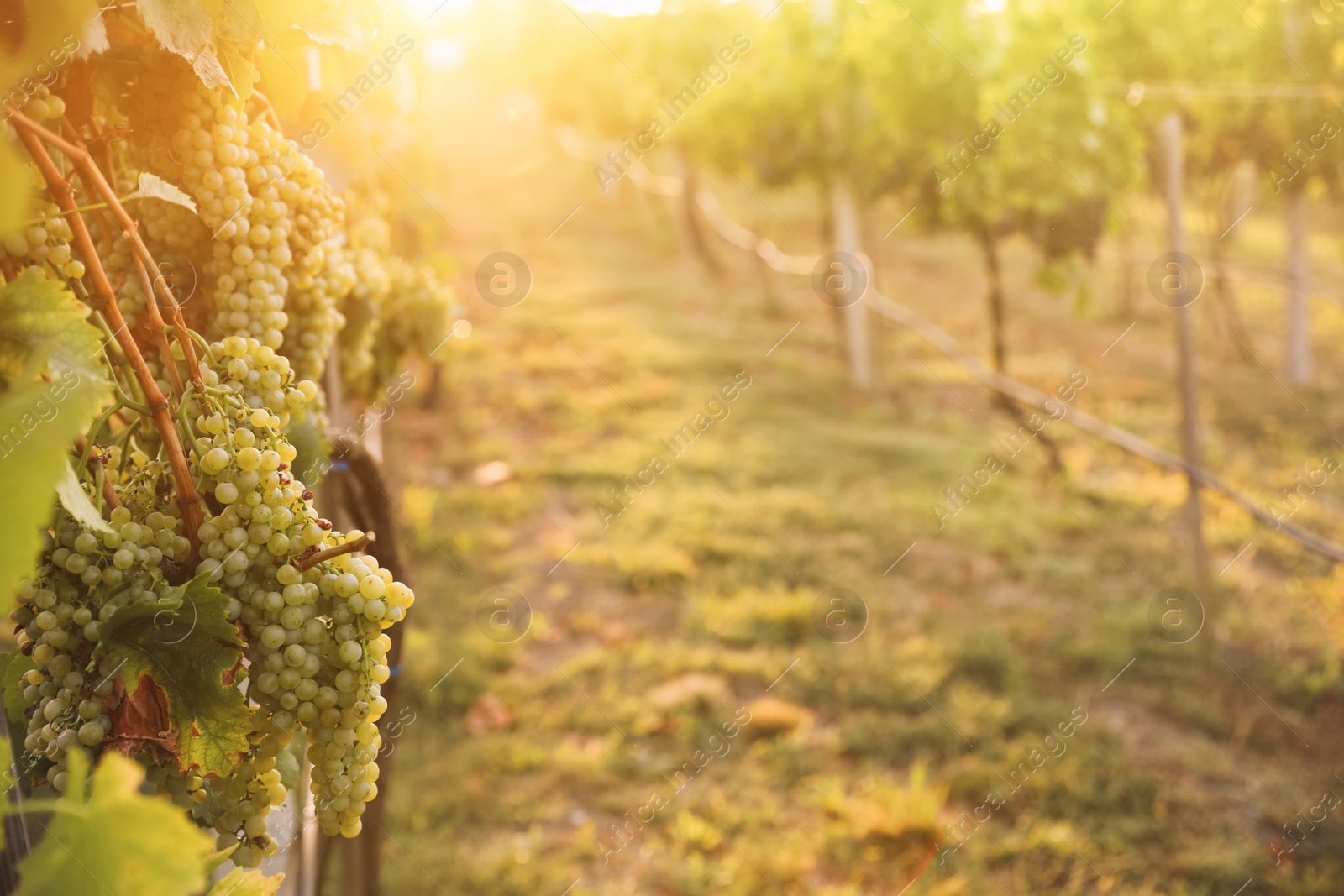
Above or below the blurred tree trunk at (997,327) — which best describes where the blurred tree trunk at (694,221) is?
above

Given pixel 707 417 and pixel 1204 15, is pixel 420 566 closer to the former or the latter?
pixel 707 417

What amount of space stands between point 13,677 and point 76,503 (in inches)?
9.8

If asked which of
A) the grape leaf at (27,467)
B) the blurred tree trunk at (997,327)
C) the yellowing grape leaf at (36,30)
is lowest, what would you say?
the grape leaf at (27,467)

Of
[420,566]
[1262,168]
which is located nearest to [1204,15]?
[1262,168]

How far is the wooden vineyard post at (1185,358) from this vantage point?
15.3 ft

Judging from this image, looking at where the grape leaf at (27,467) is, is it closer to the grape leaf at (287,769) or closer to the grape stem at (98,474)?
the grape stem at (98,474)

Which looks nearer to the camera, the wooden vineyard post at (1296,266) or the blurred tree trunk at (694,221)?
the wooden vineyard post at (1296,266)

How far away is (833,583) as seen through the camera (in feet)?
17.7

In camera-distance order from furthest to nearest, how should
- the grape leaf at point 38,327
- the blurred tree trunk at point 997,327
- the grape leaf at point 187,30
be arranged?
the blurred tree trunk at point 997,327, the grape leaf at point 187,30, the grape leaf at point 38,327

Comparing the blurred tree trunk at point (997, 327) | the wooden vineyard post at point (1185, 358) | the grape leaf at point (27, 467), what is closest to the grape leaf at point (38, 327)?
the grape leaf at point (27, 467)

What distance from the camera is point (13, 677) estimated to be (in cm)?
84

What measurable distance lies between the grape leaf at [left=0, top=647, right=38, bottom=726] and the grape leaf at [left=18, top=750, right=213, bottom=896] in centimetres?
42

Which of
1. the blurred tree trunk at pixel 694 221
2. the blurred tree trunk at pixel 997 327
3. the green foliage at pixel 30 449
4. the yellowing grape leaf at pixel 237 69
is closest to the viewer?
the green foliage at pixel 30 449

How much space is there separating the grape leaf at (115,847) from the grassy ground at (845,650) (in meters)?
3.03
